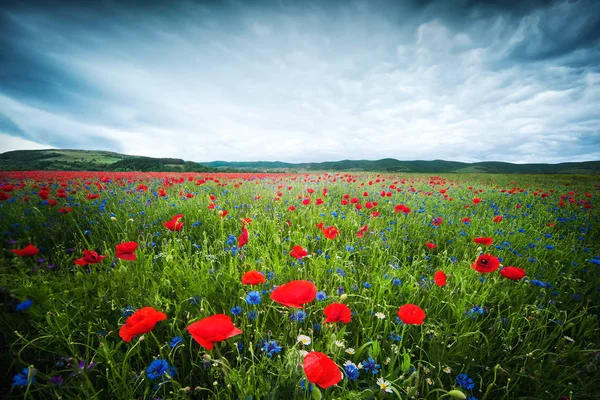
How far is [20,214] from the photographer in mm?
3508

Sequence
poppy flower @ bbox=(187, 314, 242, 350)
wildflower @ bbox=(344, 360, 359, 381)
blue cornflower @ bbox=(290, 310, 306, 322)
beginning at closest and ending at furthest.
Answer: poppy flower @ bbox=(187, 314, 242, 350)
wildflower @ bbox=(344, 360, 359, 381)
blue cornflower @ bbox=(290, 310, 306, 322)

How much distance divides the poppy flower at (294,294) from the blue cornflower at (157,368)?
68cm

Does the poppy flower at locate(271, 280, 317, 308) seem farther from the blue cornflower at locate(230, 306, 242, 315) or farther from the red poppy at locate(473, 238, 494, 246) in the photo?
the red poppy at locate(473, 238, 494, 246)

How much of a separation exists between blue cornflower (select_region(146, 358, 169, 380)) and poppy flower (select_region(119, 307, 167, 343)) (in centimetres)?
26

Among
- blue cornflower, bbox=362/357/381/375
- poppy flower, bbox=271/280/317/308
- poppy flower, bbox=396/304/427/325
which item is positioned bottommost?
blue cornflower, bbox=362/357/381/375

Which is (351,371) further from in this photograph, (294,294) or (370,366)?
(294,294)

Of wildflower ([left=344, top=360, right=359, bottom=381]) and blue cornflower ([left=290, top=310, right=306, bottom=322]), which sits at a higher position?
blue cornflower ([left=290, top=310, right=306, bottom=322])

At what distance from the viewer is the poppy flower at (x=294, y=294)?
3.54ft

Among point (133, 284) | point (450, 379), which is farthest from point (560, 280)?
point (133, 284)

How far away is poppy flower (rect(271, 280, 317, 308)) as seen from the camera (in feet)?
3.54

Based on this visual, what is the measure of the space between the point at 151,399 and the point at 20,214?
14.4 ft

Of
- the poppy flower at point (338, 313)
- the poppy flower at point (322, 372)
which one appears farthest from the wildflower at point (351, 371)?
the poppy flower at point (322, 372)

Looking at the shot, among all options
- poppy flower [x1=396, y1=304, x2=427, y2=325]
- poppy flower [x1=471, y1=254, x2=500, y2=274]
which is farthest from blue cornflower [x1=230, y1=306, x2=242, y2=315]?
poppy flower [x1=471, y1=254, x2=500, y2=274]

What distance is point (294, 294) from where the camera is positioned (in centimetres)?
111
